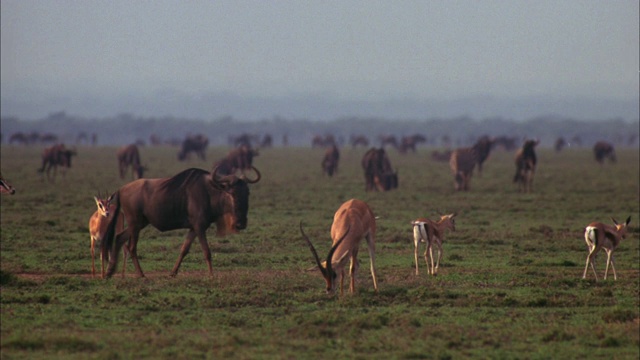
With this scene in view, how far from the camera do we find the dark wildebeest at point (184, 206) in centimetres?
1534

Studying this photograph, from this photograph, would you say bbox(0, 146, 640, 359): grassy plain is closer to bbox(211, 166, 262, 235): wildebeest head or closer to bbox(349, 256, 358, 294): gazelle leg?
bbox(349, 256, 358, 294): gazelle leg

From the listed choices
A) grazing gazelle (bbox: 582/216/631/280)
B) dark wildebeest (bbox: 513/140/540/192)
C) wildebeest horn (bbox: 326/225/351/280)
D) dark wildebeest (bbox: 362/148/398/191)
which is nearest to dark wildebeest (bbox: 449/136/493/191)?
dark wildebeest (bbox: 513/140/540/192)

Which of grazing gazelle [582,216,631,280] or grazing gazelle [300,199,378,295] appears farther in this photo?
grazing gazelle [582,216,631,280]

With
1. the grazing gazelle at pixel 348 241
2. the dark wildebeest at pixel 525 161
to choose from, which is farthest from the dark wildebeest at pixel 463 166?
the grazing gazelle at pixel 348 241

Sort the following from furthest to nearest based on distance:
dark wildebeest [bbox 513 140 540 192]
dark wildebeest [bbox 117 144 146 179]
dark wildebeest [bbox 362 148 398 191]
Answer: dark wildebeest [bbox 117 144 146 179]
dark wildebeest [bbox 513 140 540 192]
dark wildebeest [bbox 362 148 398 191]

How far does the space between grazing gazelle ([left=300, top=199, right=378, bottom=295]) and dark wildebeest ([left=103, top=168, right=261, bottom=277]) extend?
87.8 inches

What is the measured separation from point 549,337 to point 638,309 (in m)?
2.50

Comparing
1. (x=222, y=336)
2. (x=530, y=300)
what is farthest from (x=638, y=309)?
(x=222, y=336)

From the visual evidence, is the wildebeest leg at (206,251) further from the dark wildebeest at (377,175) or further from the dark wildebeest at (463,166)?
the dark wildebeest at (463,166)

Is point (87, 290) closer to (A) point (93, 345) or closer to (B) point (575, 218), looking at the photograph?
(A) point (93, 345)

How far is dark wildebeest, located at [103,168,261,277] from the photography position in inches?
604

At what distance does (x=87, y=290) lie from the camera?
45.1 ft

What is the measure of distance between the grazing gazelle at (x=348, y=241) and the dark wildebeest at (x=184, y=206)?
87.8 inches

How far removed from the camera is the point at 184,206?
15.5 m
